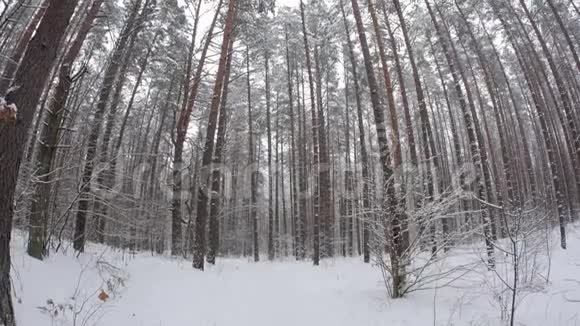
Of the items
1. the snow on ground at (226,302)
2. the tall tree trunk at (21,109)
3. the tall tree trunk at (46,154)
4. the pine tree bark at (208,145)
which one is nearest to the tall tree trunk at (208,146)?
the pine tree bark at (208,145)

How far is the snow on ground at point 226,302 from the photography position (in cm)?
393

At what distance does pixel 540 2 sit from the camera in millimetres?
13742

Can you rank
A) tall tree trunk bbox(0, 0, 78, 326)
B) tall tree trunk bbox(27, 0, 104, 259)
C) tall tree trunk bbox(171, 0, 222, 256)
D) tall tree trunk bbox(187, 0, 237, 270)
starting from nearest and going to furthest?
tall tree trunk bbox(0, 0, 78, 326) < tall tree trunk bbox(27, 0, 104, 259) < tall tree trunk bbox(187, 0, 237, 270) < tall tree trunk bbox(171, 0, 222, 256)

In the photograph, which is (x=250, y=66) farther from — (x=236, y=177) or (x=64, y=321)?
(x=64, y=321)

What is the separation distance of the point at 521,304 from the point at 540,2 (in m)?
14.7

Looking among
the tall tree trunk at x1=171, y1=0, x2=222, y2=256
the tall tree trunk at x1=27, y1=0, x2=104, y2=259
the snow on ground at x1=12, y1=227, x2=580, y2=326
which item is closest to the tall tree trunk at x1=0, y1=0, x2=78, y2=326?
the snow on ground at x1=12, y1=227, x2=580, y2=326

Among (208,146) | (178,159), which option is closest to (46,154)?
(208,146)

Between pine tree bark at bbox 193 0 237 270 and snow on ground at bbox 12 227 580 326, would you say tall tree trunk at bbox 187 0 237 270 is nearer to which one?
pine tree bark at bbox 193 0 237 270

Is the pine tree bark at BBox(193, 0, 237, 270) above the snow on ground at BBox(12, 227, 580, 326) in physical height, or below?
above

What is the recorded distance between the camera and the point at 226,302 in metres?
5.45

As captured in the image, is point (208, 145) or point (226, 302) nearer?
point (226, 302)

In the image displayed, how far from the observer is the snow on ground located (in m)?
3.93

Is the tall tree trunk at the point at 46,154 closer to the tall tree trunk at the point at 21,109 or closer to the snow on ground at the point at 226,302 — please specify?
the snow on ground at the point at 226,302

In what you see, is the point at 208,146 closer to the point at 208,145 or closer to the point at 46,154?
the point at 208,145
